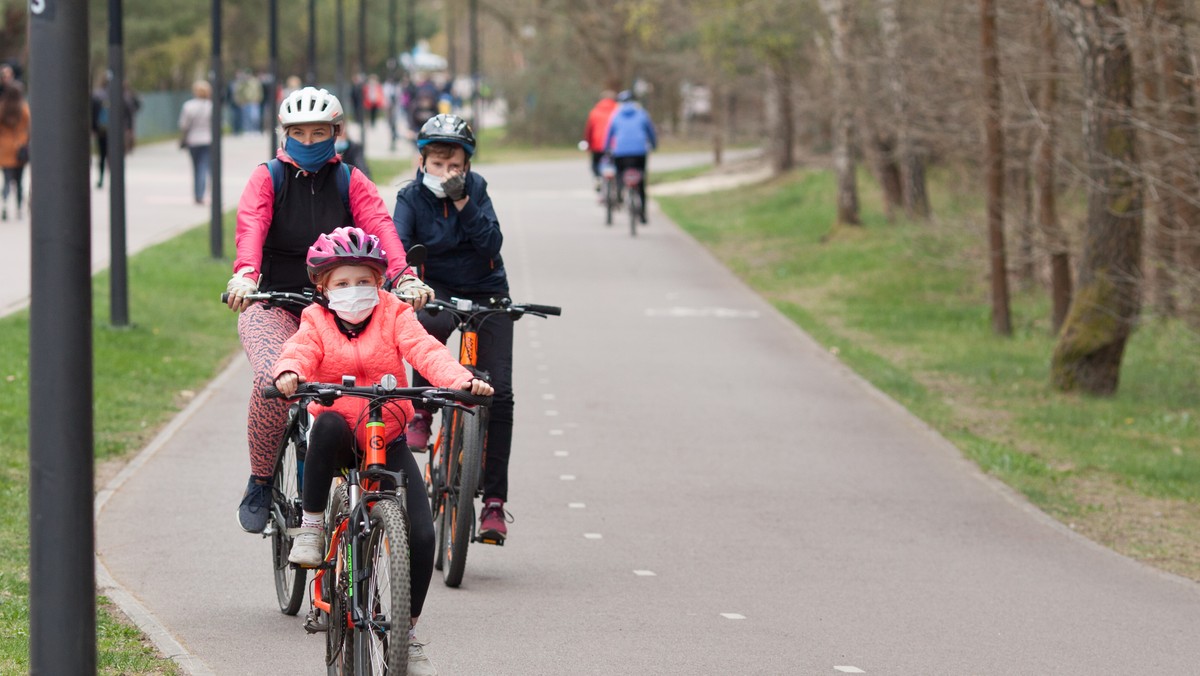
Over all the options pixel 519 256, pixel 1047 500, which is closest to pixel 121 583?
pixel 1047 500

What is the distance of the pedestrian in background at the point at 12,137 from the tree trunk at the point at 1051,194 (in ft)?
40.1

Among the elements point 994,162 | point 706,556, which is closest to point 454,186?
point 706,556

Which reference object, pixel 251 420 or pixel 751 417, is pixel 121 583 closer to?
pixel 251 420

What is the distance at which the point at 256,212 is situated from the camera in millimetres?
6523

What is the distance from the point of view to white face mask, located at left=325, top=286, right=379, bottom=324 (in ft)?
18.0

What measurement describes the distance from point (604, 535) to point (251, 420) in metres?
2.67

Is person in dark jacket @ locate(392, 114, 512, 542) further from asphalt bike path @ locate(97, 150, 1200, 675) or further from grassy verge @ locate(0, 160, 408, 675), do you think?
grassy verge @ locate(0, 160, 408, 675)

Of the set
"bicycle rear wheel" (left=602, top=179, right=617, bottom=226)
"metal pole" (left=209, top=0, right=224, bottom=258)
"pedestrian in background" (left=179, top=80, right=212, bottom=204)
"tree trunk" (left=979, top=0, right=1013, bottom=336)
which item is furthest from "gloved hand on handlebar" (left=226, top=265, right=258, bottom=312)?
"bicycle rear wheel" (left=602, top=179, right=617, bottom=226)

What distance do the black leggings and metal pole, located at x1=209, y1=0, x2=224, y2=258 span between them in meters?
14.6

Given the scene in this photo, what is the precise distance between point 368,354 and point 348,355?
61 mm

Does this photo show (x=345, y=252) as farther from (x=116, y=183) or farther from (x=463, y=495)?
(x=116, y=183)

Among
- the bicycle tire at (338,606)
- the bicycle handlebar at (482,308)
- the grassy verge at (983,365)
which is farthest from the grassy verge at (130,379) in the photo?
the grassy verge at (983,365)

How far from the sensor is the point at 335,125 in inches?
257

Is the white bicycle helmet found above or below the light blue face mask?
above
